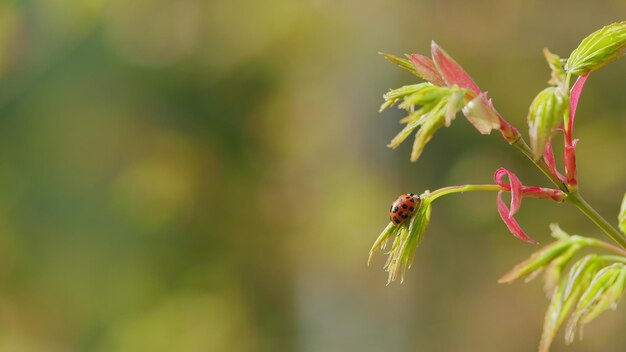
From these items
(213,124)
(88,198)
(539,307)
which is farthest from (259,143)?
(539,307)

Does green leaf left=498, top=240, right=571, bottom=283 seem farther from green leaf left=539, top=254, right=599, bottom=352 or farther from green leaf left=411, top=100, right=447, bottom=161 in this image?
green leaf left=411, top=100, right=447, bottom=161

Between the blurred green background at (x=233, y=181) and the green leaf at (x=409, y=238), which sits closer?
the green leaf at (x=409, y=238)

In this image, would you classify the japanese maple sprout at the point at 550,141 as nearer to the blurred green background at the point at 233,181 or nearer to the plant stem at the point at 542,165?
the plant stem at the point at 542,165

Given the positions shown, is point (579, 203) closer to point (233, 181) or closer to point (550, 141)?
point (550, 141)

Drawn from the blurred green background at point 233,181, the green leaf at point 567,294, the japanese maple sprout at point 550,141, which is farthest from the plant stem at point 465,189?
the blurred green background at point 233,181

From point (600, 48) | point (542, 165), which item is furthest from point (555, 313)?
point (600, 48)

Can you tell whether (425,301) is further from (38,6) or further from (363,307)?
(38,6)
